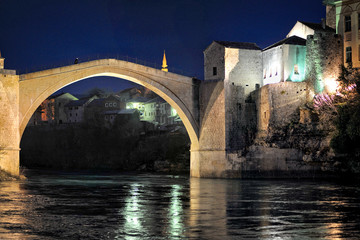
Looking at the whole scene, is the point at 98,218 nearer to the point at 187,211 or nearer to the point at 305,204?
the point at 187,211

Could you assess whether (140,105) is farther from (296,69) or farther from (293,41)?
(296,69)

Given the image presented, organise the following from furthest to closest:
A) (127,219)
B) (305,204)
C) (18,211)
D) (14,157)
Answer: (14,157) < (305,204) < (18,211) < (127,219)

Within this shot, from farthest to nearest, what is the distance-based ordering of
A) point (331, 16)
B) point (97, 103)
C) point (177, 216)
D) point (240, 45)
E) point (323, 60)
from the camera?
point (97, 103) < point (331, 16) < point (240, 45) < point (323, 60) < point (177, 216)

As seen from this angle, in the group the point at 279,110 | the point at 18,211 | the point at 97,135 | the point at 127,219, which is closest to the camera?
the point at 127,219

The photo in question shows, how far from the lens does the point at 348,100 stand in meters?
36.1

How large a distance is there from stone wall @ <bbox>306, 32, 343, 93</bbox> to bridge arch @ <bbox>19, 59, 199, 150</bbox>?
911 cm

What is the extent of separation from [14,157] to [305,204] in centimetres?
1937

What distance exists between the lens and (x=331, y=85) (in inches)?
1581

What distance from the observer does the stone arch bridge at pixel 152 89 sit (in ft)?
106

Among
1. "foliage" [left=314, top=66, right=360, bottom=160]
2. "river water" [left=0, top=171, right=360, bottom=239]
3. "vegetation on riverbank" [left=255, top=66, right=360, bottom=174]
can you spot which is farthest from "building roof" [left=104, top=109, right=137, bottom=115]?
"river water" [left=0, top=171, right=360, bottom=239]

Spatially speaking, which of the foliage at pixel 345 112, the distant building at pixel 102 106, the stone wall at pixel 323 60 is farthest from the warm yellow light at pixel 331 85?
the distant building at pixel 102 106

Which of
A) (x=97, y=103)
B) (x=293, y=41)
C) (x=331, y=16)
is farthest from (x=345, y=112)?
(x=97, y=103)

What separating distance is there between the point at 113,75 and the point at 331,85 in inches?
651

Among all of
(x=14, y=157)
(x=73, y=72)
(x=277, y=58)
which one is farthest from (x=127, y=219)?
(x=277, y=58)
